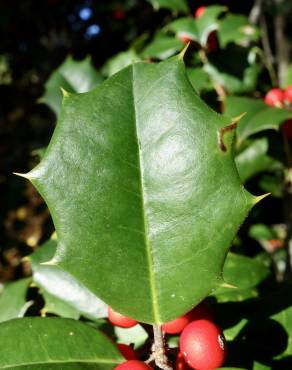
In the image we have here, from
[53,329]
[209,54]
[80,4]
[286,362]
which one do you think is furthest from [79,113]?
[80,4]

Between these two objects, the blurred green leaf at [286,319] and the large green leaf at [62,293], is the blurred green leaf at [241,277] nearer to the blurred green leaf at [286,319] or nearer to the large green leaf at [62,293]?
the blurred green leaf at [286,319]

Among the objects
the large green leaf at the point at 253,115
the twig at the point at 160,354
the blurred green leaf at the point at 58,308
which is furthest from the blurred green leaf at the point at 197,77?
the twig at the point at 160,354

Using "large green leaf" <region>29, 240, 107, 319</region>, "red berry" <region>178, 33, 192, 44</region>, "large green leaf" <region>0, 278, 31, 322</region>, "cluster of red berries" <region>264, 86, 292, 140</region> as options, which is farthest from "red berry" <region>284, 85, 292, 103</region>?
"large green leaf" <region>0, 278, 31, 322</region>

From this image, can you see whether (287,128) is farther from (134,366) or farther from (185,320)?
(134,366)

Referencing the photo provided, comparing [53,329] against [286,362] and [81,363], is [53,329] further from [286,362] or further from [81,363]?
[286,362]

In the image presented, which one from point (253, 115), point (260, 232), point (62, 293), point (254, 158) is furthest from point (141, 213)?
point (260, 232)

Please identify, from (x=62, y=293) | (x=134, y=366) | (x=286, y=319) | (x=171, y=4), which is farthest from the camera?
(x=171, y=4)
